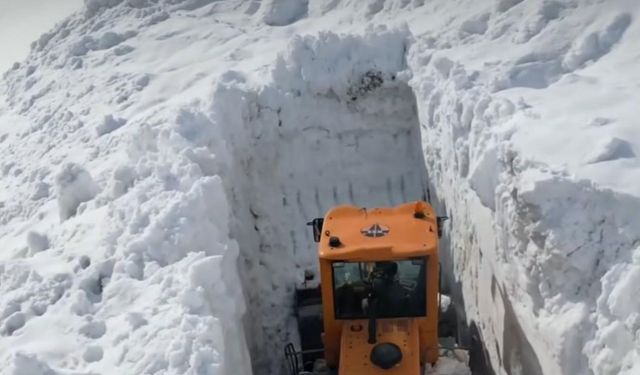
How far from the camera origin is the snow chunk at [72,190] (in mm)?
9695

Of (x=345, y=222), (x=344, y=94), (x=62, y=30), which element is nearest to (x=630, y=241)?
(x=345, y=222)

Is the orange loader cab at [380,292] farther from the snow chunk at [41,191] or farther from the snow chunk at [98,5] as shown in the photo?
the snow chunk at [98,5]

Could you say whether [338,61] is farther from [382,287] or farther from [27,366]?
[27,366]

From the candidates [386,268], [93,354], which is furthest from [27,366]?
[386,268]

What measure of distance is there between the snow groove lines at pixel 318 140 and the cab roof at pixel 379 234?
2403 mm

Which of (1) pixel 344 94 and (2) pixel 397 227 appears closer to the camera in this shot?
(2) pixel 397 227

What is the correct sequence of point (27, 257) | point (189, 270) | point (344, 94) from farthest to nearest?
point (344, 94)
point (27, 257)
point (189, 270)

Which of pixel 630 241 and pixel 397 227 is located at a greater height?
pixel 630 241

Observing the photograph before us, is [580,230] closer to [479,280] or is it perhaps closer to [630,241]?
[630,241]

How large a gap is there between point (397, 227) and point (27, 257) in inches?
155

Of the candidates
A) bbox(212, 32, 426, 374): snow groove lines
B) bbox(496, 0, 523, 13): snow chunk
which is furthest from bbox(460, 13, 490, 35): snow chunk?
bbox(212, 32, 426, 374): snow groove lines

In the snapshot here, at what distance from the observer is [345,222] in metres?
8.95

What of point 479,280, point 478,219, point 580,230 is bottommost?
point 479,280

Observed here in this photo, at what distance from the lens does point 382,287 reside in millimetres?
8273
